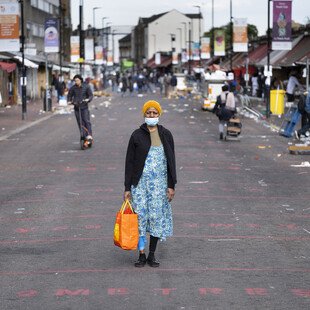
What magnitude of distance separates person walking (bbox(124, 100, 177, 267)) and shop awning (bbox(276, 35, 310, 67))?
125 ft

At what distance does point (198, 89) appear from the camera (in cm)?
9031

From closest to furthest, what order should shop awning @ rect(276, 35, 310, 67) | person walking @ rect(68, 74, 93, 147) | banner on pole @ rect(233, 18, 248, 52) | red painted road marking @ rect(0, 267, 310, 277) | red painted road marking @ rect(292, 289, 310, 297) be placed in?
1. red painted road marking @ rect(292, 289, 310, 297)
2. red painted road marking @ rect(0, 267, 310, 277)
3. person walking @ rect(68, 74, 93, 147)
4. shop awning @ rect(276, 35, 310, 67)
5. banner on pole @ rect(233, 18, 248, 52)

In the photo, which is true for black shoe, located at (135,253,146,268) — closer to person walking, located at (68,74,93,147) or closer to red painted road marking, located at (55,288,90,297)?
red painted road marking, located at (55,288,90,297)

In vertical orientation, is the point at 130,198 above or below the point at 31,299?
above

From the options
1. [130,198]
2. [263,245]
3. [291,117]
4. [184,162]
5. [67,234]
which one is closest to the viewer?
[130,198]

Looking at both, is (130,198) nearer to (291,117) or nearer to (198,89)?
(291,117)

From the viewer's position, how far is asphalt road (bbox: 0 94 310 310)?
8297 millimetres

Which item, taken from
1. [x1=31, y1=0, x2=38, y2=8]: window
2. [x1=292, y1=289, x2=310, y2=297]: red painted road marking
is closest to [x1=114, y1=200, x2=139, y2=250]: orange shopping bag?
[x1=292, y1=289, x2=310, y2=297]: red painted road marking

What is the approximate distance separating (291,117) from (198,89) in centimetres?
6111

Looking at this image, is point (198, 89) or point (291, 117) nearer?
point (291, 117)

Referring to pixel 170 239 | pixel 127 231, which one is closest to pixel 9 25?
pixel 170 239

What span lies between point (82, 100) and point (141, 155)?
14440 mm

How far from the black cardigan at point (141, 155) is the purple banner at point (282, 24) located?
105 feet

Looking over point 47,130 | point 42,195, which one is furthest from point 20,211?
point 47,130
